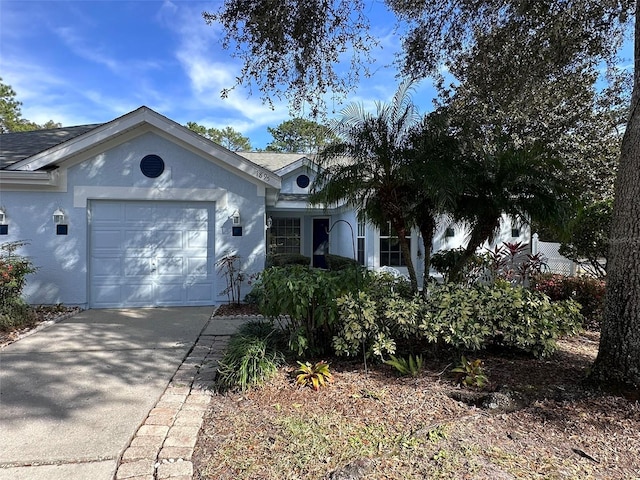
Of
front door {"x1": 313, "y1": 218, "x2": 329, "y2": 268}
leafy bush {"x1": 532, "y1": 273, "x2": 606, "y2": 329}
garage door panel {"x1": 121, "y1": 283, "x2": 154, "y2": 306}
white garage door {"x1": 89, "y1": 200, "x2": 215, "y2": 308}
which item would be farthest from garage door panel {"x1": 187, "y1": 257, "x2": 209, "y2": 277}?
front door {"x1": 313, "y1": 218, "x2": 329, "y2": 268}

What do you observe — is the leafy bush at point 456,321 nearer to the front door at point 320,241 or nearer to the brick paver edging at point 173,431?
the brick paver edging at point 173,431

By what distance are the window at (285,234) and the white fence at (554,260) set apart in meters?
9.14

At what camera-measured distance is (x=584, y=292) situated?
708 cm

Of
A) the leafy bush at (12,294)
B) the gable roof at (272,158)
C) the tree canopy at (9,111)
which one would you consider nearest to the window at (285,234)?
the gable roof at (272,158)

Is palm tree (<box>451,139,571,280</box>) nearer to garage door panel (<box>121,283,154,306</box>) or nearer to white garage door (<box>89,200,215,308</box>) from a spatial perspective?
white garage door (<box>89,200,215,308</box>)

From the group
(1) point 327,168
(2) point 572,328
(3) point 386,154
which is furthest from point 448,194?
(2) point 572,328

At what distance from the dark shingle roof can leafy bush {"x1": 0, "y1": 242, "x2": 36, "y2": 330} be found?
7.39 feet

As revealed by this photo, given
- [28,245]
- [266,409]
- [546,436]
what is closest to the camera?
[546,436]

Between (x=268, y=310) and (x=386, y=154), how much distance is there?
100 inches

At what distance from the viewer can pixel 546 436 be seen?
2.97m

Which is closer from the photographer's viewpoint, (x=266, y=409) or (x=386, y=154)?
(x=266, y=409)

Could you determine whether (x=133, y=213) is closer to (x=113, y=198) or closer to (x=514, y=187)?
(x=113, y=198)

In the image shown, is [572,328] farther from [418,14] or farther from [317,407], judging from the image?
[418,14]

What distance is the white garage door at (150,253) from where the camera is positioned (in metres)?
8.44
